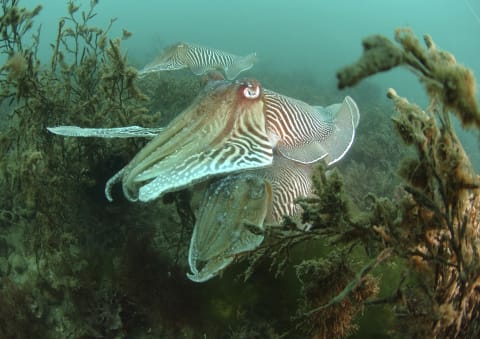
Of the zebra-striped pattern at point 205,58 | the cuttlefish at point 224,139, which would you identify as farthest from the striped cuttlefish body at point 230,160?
the zebra-striped pattern at point 205,58

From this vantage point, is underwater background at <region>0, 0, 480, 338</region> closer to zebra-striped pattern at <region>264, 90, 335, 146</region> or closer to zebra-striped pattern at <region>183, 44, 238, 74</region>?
zebra-striped pattern at <region>264, 90, 335, 146</region>

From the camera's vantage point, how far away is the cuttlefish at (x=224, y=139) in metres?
2.65

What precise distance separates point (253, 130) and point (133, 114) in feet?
9.44

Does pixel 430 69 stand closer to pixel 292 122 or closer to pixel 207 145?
pixel 207 145

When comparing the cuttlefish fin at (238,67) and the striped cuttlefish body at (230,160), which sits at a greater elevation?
the cuttlefish fin at (238,67)

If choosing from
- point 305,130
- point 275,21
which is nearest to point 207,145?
point 305,130

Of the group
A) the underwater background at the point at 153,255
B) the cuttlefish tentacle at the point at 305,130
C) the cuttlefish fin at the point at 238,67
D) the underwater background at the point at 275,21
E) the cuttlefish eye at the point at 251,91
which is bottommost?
the underwater background at the point at 153,255

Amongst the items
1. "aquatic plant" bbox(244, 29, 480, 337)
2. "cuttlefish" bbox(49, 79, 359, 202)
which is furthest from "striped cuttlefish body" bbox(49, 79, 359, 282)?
"aquatic plant" bbox(244, 29, 480, 337)

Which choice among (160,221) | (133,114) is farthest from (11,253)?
(133,114)

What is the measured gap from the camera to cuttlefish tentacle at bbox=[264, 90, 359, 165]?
339cm

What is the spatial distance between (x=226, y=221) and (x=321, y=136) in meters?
1.35

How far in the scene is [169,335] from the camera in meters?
4.18

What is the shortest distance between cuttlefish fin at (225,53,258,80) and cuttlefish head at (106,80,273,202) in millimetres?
3476

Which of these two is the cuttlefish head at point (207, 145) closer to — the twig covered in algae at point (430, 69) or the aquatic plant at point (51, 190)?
the twig covered in algae at point (430, 69)
